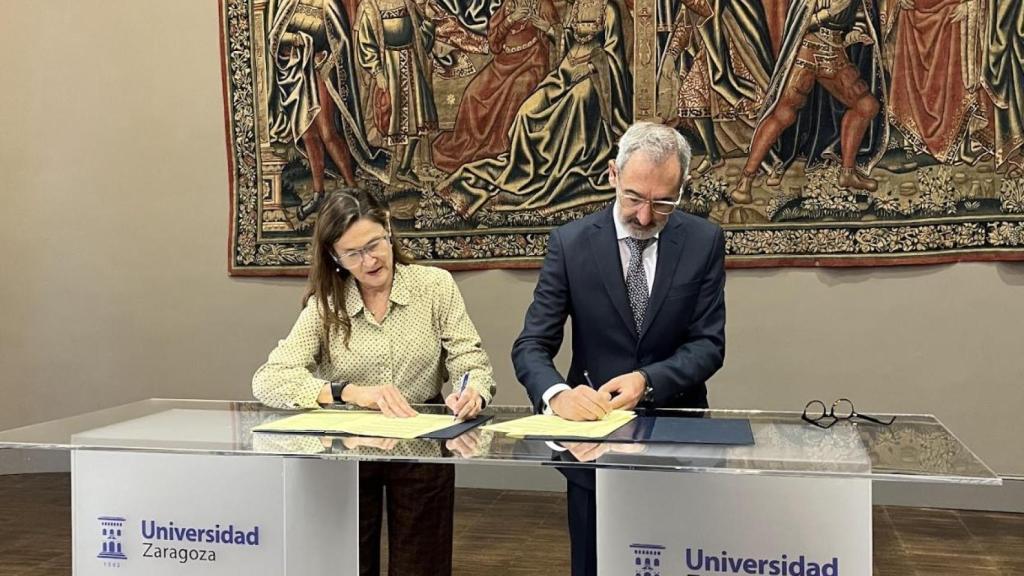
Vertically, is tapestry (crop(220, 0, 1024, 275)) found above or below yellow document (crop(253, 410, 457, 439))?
above

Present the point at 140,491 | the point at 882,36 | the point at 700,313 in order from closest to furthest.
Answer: the point at 140,491 → the point at 700,313 → the point at 882,36

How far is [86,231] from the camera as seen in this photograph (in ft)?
23.3

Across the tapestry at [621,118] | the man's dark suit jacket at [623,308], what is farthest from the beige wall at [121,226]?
the man's dark suit jacket at [623,308]

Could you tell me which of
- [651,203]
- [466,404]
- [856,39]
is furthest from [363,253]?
[856,39]

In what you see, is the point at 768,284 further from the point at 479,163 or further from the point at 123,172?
the point at 123,172

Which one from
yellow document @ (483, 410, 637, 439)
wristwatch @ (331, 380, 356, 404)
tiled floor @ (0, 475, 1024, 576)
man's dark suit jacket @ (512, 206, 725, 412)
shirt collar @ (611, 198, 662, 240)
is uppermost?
shirt collar @ (611, 198, 662, 240)

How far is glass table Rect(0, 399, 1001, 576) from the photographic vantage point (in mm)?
2203

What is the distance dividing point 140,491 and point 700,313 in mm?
1582

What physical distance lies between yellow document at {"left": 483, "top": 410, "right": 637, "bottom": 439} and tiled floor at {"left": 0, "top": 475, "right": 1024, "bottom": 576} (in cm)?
230

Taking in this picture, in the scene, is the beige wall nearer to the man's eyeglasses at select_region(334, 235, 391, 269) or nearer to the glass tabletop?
the man's eyeglasses at select_region(334, 235, 391, 269)

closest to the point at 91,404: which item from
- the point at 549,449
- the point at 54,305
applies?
the point at 54,305

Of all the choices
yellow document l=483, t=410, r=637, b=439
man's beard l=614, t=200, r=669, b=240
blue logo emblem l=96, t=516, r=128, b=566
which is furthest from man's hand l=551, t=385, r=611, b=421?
blue logo emblem l=96, t=516, r=128, b=566

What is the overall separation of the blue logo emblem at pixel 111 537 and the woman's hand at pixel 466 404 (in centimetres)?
88

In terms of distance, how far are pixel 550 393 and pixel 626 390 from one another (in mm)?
202
